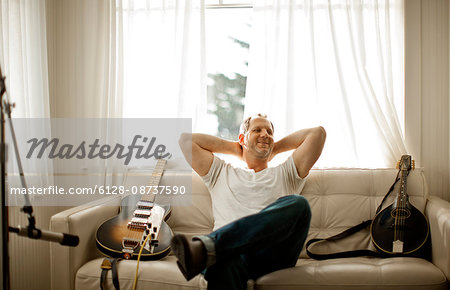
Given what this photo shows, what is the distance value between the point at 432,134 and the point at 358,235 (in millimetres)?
961

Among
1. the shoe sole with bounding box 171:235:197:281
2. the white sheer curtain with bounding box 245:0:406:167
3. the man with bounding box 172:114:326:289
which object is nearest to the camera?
the shoe sole with bounding box 171:235:197:281

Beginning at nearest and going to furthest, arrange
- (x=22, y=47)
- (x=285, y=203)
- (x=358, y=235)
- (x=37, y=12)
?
(x=285, y=203) < (x=358, y=235) < (x=22, y=47) < (x=37, y=12)

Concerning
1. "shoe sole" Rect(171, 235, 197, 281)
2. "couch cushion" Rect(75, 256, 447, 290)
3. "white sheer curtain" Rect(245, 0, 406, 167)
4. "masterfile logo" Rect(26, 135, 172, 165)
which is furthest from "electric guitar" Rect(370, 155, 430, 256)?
"masterfile logo" Rect(26, 135, 172, 165)

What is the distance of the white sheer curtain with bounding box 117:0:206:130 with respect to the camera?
110 inches

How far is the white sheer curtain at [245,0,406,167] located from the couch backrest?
29cm

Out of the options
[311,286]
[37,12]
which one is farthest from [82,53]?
[311,286]

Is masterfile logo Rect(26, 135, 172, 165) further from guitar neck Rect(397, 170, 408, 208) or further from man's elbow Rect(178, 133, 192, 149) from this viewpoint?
guitar neck Rect(397, 170, 408, 208)

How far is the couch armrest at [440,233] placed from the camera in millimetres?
1886

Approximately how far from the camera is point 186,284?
180 cm

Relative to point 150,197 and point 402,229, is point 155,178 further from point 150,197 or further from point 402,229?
point 402,229

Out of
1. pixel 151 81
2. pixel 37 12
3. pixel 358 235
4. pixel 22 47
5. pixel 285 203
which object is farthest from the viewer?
pixel 151 81

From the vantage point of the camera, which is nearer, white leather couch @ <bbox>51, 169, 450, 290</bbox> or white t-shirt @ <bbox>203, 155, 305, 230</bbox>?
white leather couch @ <bbox>51, 169, 450, 290</bbox>

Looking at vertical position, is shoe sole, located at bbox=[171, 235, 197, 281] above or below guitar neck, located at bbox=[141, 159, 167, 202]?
below

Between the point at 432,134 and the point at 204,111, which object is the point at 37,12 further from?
the point at 432,134
